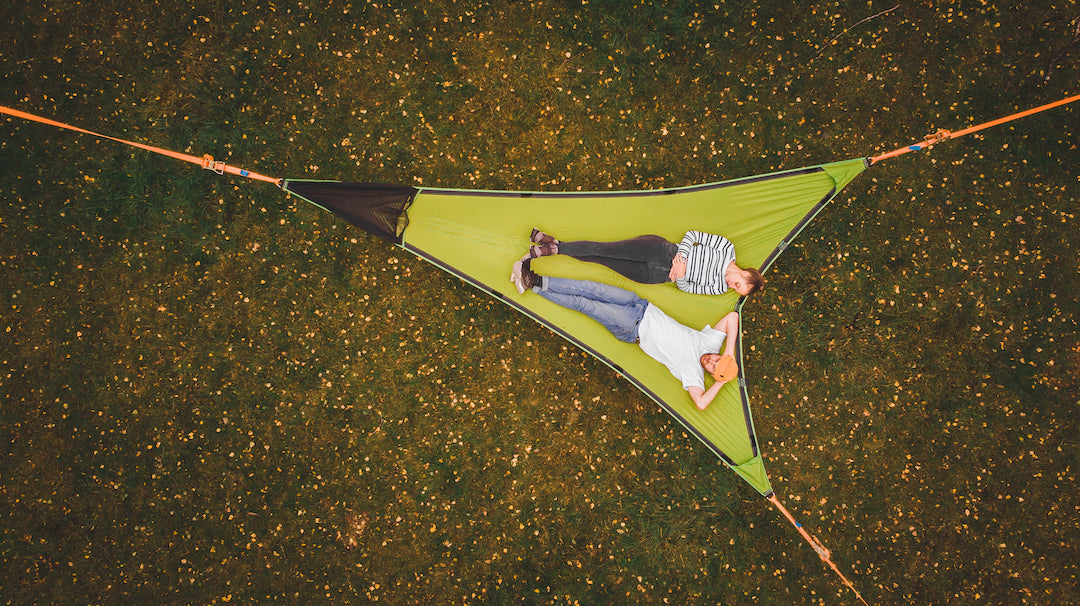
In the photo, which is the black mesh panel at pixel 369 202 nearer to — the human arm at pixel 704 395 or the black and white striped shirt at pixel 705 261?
the black and white striped shirt at pixel 705 261

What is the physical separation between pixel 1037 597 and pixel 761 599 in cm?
234

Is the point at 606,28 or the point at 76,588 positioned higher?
the point at 606,28

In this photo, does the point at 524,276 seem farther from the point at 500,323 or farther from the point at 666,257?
the point at 666,257

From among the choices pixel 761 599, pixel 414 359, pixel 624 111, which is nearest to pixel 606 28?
pixel 624 111

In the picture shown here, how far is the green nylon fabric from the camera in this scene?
401 centimetres

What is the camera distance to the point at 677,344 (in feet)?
12.8

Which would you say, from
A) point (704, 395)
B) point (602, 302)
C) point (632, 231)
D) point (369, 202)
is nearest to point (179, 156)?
point (369, 202)

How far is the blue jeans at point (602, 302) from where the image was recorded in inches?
154

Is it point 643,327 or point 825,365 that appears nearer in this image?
point 643,327

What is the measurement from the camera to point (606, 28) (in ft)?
A: 14.6

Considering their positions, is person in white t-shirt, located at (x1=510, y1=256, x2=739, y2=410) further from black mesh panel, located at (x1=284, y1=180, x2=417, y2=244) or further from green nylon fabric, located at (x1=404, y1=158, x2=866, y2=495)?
black mesh panel, located at (x1=284, y1=180, x2=417, y2=244)

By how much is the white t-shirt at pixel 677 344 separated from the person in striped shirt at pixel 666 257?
0.28 m

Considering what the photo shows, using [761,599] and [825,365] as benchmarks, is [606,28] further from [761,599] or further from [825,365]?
[761,599]

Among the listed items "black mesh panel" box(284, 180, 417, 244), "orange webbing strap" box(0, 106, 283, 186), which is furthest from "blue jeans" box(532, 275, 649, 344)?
"orange webbing strap" box(0, 106, 283, 186)
